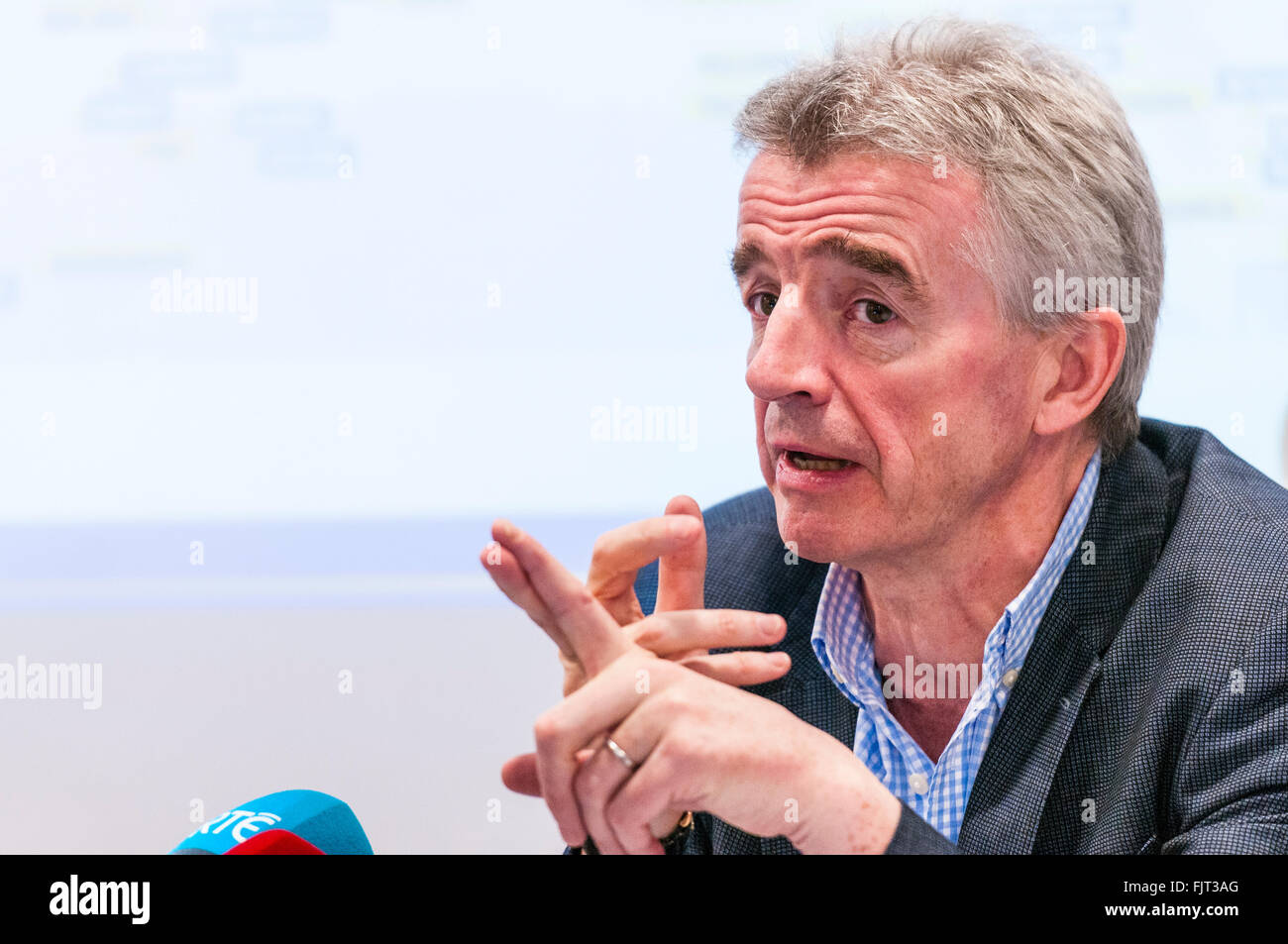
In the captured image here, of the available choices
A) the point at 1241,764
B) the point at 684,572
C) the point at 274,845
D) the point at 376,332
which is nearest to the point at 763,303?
the point at 684,572

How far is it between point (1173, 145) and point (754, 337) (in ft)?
4.31

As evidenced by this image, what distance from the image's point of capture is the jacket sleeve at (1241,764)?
1.32m

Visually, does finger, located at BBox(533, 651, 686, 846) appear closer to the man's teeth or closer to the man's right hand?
the man's right hand

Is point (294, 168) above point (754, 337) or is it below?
above

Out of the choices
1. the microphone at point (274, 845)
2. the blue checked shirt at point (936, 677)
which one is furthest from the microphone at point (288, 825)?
the blue checked shirt at point (936, 677)

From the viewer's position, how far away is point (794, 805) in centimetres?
126

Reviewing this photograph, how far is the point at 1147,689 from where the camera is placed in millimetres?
1541

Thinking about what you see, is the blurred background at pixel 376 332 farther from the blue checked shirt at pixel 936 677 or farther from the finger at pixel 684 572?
the finger at pixel 684 572

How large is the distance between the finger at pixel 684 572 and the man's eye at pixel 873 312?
0.37m

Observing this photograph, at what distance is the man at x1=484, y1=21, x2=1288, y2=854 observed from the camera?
4.58 ft

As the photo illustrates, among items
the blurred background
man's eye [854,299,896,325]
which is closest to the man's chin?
man's eye [854,299,896,325]

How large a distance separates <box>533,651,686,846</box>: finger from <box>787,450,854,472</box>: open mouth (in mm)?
471

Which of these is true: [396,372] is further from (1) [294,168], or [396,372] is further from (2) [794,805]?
(2) [794,805]
